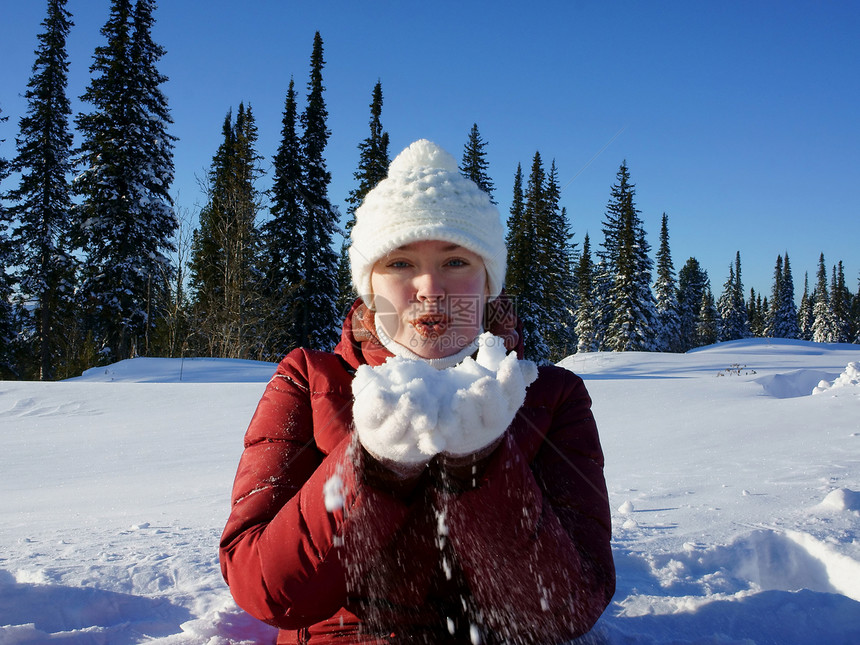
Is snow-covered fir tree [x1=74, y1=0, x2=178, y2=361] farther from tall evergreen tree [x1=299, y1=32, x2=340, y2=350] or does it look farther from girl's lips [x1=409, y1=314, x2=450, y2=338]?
girl's lips [x1=409, y1=314, x2=450, y2=338]

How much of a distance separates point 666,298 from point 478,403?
54.8 metres

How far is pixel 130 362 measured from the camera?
1427 cm

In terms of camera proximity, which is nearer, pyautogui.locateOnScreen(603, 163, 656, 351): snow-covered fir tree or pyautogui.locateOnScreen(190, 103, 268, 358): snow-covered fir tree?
pyautogui.locateOnScreen(190, 103, 268, 358): snow-covered fir tree

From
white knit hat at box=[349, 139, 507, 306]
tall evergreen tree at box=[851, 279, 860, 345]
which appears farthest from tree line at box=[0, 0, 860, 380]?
tall evergreen tree at box=[851, 279, 860, 345]

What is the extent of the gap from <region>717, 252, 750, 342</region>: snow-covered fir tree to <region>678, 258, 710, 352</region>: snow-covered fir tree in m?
3.20

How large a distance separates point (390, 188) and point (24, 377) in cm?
3649

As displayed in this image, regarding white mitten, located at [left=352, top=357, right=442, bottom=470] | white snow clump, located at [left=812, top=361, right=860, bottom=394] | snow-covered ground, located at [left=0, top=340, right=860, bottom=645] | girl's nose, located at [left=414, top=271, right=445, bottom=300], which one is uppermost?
girl's nose, located at [left=414, top=271, right=445, bottom=300]

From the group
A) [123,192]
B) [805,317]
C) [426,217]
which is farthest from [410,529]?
[805,317]

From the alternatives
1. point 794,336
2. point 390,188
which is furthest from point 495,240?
point 794,336

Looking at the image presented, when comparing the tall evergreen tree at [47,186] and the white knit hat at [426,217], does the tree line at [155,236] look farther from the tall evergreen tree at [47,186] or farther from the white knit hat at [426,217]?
the white knit hat at [426,217]

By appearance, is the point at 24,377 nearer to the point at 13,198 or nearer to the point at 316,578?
the point at 13,198

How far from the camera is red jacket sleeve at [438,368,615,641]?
4.05 feet

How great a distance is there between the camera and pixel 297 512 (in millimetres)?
1364

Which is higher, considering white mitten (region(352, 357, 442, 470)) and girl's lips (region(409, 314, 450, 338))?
girl's lips (region(409, 314, 450, 338))
